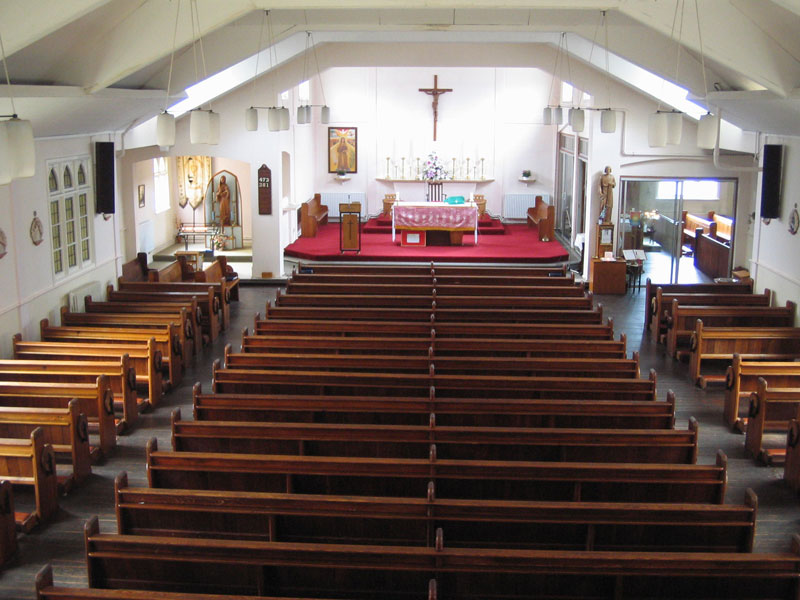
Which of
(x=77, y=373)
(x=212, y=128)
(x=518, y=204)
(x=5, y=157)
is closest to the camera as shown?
(x=5, y=157)

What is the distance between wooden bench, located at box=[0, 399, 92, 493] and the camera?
743 cm

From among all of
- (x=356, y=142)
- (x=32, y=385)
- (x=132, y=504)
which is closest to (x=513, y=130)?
(x=356, y=142)

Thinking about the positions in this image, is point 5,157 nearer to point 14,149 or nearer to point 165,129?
point 14,149

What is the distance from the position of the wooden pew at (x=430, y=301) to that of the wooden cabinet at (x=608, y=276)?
15.5 ft

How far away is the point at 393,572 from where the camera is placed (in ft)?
16.4

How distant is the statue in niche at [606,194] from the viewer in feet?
51.9

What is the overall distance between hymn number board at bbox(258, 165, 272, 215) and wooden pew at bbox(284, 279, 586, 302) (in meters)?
4.86

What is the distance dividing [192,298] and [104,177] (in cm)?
262

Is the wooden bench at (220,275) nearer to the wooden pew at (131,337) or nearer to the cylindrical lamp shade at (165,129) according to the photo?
the wooden pew at (131,337)

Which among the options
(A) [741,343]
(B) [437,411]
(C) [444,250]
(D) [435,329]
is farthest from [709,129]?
(C) [444,250]

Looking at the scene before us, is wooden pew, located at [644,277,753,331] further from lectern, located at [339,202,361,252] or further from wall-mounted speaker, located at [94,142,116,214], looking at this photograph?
wall-mounted speaker, located at [94,142,116,214]

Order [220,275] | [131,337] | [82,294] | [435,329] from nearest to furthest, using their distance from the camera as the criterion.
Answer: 1. [435,329]
2. [131,337]
3. [82,294]
4. [220,275]

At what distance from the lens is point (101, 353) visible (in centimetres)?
948

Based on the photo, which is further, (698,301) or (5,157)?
(698,301)
